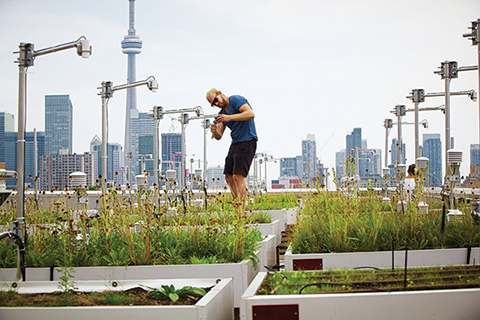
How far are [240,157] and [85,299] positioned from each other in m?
2.99

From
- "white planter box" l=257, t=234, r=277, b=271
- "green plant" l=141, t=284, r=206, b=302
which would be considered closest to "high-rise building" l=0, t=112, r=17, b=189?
"white planter box" l=257, t=234, r=277, b=271

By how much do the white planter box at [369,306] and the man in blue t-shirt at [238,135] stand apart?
9.68 feet

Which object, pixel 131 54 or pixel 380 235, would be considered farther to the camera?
pixel 131 54

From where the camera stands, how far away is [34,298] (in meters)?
2.80

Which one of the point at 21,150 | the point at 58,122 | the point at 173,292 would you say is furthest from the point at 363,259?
the point at 58,122

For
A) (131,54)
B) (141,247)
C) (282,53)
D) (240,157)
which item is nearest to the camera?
(141,247)

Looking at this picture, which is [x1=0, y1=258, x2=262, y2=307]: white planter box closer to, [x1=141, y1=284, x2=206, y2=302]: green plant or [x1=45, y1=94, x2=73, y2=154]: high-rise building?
[x1=141, y1=284, x2=206, y2=302]: green plant

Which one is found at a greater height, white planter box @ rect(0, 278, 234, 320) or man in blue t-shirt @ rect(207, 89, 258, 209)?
man in blue t-shirt @ rect(207, 89, 258, 209)

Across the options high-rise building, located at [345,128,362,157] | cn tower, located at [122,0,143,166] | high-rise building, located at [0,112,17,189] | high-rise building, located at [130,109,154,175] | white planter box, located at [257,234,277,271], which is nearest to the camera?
white planter box, located at [257,234,277,271]

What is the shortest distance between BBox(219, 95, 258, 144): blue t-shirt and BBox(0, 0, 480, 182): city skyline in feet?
3.18

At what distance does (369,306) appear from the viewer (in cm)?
234

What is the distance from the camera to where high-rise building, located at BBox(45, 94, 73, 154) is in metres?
24.4

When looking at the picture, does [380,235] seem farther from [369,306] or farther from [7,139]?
[7,139]

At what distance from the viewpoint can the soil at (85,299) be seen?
2.59m
